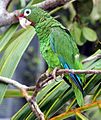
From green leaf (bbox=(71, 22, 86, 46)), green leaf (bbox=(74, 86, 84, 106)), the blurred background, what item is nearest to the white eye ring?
green leaf (bbox=(74, 86, 84, 106))

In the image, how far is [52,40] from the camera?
3.86ft

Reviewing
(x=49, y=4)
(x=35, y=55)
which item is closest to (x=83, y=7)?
(x=49, y=4)

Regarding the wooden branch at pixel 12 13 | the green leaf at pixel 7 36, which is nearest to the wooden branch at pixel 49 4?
the wooden branch at pixel 12 13

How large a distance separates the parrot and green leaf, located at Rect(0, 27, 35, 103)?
41mm

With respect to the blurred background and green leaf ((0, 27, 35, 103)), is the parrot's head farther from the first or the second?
the blurred background

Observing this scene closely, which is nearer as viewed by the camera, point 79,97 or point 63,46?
point 79,97

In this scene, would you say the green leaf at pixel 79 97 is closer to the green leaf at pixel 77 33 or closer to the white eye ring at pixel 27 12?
the white eye ring at pixel 27 12

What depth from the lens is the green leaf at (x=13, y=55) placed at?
3.72 feet

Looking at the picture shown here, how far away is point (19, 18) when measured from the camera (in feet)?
3.94

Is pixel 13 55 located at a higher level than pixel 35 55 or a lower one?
higher

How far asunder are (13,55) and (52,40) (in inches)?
4.8

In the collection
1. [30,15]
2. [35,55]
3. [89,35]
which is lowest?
[35,55]

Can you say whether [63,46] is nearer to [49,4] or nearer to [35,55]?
[49,4]

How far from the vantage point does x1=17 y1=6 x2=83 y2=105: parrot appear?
1.16 metres
